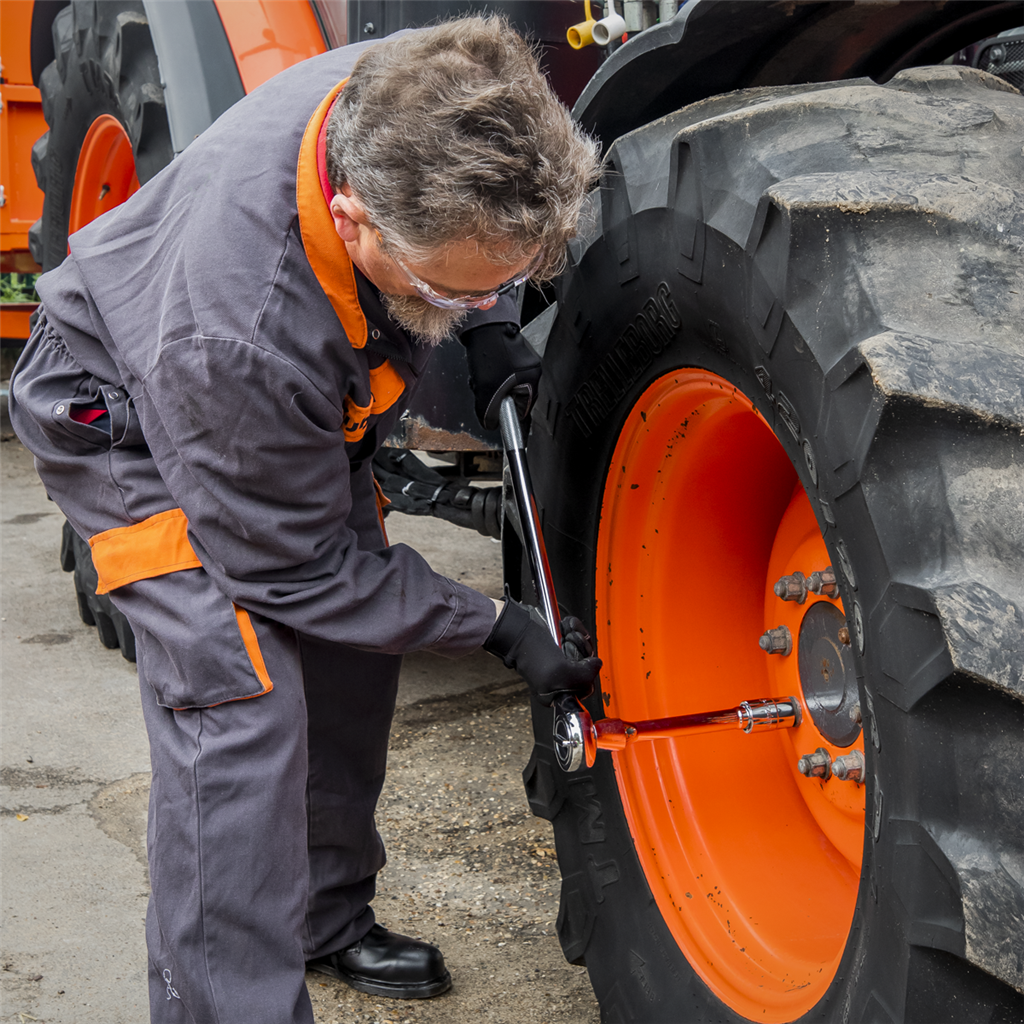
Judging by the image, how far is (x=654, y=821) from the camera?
1.73m

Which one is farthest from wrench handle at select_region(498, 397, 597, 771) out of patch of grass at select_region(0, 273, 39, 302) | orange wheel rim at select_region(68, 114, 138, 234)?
patch of grass at select_region(0, 273, 39, 302)

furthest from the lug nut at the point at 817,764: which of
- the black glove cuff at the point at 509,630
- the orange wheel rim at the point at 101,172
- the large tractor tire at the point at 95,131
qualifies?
the orange wheel rim at the point at 101,172

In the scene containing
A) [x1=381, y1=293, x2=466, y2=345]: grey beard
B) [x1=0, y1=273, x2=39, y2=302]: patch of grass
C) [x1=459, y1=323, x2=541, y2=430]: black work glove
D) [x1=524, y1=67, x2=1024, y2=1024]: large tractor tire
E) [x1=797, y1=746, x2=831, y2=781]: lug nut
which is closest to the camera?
[x1=524, y1=67, x2=1024, y2=1024]: large tractor tire

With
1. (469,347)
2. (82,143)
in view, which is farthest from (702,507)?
(82,143)

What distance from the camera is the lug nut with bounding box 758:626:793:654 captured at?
166 centimetres

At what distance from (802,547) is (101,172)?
92.6 inches

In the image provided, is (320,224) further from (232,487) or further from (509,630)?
(509,630)

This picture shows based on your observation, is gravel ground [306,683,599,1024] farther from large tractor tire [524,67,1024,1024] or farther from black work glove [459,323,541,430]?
black work glove [459,323,541,430]

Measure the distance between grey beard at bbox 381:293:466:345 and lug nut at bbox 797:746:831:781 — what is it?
0.74 meters

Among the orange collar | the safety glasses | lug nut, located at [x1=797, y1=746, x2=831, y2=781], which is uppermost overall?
the orange collar

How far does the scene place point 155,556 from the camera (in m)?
1.50

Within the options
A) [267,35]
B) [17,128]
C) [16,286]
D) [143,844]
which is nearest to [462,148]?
[267,35]

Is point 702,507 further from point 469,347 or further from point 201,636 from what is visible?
point 201,636

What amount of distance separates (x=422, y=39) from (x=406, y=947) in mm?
1405
